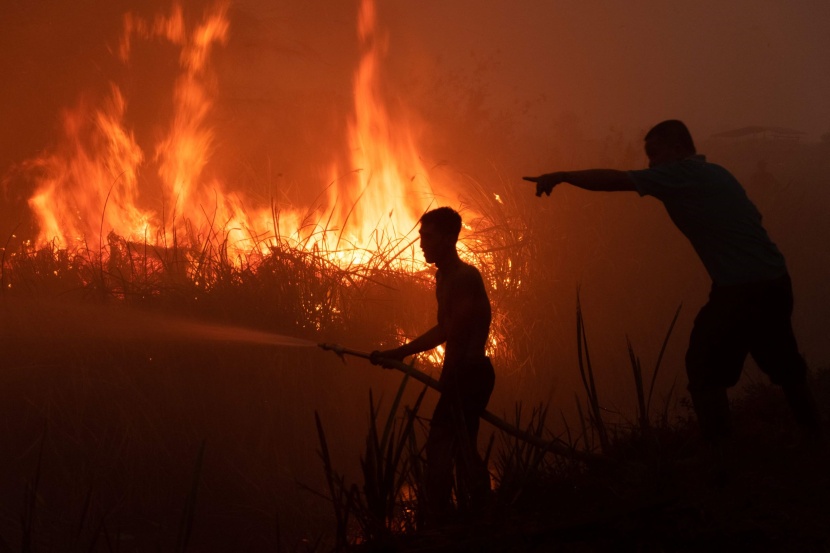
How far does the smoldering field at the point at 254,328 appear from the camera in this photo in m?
5.70

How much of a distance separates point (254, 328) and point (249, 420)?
32.6 inches

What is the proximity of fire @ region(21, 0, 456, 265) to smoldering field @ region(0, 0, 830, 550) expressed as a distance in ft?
0.92

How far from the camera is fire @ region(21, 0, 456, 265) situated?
8984mm

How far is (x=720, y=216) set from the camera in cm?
401

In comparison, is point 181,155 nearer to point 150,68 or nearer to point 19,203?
point 150,68

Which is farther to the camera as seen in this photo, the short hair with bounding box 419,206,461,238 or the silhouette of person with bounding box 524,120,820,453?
the short hair with bounding box 419,206,461,238

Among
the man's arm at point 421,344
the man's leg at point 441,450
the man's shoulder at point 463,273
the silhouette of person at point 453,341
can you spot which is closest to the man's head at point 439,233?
the silhouette of person at point 453,341

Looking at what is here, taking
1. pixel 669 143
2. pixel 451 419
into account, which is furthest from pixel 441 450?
pixel 669 143

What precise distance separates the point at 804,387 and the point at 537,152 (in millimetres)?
11539

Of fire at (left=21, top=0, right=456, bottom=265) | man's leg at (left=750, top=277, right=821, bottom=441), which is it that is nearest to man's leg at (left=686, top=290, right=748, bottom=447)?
man's leg at (left=750, top=277, right=821, bottom=441)

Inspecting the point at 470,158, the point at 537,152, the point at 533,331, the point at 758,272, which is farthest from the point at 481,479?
the point at 537,152

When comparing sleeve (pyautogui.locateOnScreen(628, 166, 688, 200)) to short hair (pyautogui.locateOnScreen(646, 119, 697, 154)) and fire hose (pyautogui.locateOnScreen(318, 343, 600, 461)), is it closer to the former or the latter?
short hair (pyautogui.locateOnScreen(646, 119, 697, 154))

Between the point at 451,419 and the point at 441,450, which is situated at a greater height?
the point at 451,419

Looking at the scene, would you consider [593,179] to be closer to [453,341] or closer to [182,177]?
[453,341]
